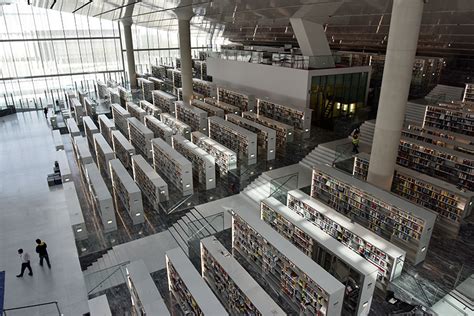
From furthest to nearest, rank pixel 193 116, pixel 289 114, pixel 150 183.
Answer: pixel 193 116
pixel 289 114
pixel 150 183

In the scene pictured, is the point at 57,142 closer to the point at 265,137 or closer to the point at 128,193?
the point at 128,193

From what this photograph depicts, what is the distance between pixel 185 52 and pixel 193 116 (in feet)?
18.4

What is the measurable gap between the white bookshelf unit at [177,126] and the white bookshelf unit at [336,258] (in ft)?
30.2

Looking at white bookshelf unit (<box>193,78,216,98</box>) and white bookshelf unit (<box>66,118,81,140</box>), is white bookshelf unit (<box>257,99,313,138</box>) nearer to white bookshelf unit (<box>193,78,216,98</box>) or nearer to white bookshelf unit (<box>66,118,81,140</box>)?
white bookshelf unit (<box>193,78,216,98</box>)

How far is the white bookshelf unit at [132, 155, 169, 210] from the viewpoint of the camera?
12664 millimetres

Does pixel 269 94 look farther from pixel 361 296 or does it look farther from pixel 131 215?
pixel 361 296

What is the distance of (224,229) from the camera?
11422 millimetres

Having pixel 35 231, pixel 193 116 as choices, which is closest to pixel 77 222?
pixel 35 231

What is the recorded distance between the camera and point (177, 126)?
19.2 meters

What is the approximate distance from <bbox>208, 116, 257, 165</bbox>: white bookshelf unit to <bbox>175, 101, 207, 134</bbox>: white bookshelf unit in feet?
5.80

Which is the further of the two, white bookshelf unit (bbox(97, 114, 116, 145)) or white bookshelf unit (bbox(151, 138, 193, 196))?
white bookshelf unit (bbox(97, 114, 116, 145))

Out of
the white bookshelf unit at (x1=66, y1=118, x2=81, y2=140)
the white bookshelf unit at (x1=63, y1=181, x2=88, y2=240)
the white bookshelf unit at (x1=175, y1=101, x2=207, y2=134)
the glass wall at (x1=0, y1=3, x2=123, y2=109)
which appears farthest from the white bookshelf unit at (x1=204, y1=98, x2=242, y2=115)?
the glass wall at (x1=0, y1=3, x2=123, y2=109)

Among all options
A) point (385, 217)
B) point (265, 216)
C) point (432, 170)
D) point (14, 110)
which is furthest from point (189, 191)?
point (14, 110)

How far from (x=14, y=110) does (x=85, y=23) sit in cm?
1031
